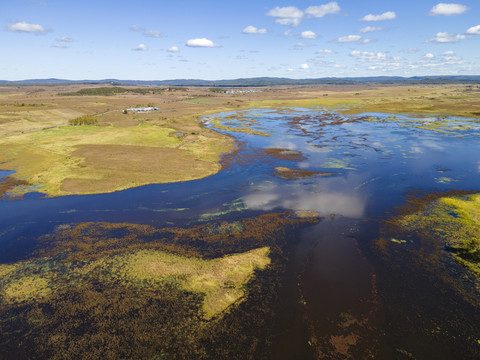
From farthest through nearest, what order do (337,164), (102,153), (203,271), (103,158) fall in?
(102,153)
(103,158)
(337,164)
(203,271)

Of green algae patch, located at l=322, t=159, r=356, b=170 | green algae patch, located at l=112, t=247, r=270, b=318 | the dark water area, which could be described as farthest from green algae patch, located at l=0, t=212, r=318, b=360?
green algae patch, located at l=322, t=159, r=356, b=170

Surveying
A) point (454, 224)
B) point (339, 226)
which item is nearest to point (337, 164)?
point (454, 224)

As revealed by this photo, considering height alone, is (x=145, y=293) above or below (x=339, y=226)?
below

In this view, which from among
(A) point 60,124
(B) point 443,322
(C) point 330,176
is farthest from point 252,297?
(A) point 60,124

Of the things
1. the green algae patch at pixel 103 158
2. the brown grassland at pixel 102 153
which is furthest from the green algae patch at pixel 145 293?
the brown grassland at pixel 102 153

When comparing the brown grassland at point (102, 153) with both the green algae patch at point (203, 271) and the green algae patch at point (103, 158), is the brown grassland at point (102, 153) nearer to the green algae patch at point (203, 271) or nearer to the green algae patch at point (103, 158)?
the green algae patch at point (103, 158)

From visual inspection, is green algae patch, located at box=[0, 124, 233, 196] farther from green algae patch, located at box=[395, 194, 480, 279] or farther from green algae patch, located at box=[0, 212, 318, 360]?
green algae patch, located at box=[395, 194, 480, 279]

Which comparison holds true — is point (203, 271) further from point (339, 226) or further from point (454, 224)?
point (454, 224)
